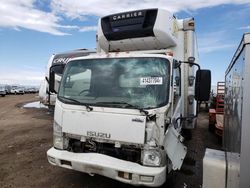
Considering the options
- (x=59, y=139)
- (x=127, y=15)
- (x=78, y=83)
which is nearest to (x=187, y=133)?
(x=127, y=15)

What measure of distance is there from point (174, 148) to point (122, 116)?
1.00 m

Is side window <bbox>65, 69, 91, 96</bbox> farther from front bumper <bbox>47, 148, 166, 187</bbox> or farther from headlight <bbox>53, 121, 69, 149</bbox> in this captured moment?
front bumper <bbox>47, 148, 166, 187</bbox>

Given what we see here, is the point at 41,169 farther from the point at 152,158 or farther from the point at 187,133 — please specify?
the point at 187,133

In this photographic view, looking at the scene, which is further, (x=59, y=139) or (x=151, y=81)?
(x=59, y=139)

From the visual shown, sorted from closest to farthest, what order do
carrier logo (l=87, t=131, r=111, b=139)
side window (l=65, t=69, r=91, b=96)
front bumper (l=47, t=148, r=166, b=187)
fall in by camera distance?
front bumper (l=47, t=148, r=166, b=187), carrier logo (l=87, t=131, r=111, b=139), side window (l=65, t=69, r=91, b=96)

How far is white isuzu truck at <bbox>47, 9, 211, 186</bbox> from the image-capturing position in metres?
4.12

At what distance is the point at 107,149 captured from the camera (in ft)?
14.7

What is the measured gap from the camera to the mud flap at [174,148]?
4242 mm

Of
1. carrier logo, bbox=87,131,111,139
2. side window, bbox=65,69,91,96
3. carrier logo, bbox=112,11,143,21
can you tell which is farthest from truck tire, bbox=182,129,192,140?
carrier logo, bbox=87,131,111,139

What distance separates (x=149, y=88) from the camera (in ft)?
14.4

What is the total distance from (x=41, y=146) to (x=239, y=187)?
650 cm

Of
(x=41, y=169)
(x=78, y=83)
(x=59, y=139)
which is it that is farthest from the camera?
(x=41, y=169)

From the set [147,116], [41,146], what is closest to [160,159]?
[147,116]

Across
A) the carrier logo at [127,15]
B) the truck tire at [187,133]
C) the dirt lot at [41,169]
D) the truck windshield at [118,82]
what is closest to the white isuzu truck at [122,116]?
the truck windshield at [118,82]
